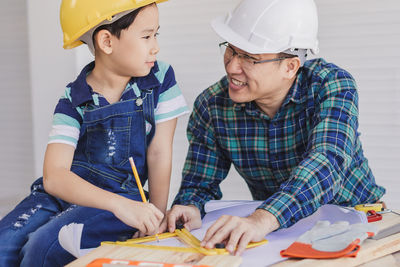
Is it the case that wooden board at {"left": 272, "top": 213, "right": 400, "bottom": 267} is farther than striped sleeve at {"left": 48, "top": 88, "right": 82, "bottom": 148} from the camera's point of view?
No

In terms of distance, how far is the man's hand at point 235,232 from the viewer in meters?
1.42

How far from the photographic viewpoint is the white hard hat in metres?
1.96

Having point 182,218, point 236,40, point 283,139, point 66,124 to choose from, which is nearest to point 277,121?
point 283,139

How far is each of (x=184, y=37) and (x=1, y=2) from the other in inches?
→ 49.6

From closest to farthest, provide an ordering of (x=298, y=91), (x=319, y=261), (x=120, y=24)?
(x=319, y=261) < (x=120, y=24) < (x=298, y=91)

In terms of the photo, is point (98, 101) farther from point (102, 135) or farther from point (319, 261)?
point (319, 261)

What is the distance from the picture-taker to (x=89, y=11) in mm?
1827

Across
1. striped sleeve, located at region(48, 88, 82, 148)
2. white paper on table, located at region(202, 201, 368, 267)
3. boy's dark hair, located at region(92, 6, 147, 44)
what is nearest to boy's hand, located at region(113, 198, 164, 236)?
white paper on table, located at region(202, 201, 368, 267)

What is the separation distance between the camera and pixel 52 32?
9.78ft

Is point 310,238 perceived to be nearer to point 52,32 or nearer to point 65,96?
point 65,96

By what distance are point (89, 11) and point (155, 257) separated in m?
0.90

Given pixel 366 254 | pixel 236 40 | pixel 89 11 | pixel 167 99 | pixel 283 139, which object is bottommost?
pixel 366 254

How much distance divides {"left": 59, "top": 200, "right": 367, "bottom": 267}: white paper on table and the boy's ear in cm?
62

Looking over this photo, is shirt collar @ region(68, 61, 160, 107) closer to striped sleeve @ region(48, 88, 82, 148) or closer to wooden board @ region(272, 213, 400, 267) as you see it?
striped sleeve @ region(48, 88, 82, 148)
